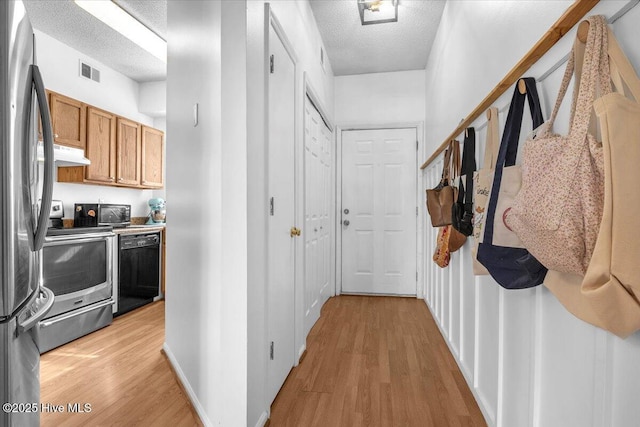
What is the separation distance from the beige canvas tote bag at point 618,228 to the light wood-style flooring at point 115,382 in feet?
5.62

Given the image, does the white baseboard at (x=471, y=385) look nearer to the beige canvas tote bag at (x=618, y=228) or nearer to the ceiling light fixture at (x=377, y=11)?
the beige canvas tote bag at (x=618, y=228)

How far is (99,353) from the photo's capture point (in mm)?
2428

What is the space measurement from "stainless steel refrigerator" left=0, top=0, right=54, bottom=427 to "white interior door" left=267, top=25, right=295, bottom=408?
87 centimetres

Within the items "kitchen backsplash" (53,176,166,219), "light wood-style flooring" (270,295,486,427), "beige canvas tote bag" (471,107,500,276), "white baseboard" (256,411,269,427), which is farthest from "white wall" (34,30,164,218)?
"beige canvas tote bag" (471,107,500,276)

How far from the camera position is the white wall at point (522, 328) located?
28.0 inches

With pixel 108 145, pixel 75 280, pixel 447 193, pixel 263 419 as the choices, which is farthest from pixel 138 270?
pixel 447 193

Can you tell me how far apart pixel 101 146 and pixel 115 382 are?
8.27 ft

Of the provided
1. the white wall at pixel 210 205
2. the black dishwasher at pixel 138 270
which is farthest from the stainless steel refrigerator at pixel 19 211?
the black dishwasher at pixel 138 270

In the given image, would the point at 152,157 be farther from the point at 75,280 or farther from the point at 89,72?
the point at 75,280

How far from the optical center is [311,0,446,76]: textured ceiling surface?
8.95 ft

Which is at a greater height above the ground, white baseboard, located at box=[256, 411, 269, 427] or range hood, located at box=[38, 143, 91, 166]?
range hood, located at box=[38, 143, 91, 166]

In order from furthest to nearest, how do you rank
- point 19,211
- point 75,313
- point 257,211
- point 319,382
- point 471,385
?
point 75,313, point 319,382, point 471,385, point 257,211, point 19,211

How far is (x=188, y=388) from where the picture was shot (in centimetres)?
185

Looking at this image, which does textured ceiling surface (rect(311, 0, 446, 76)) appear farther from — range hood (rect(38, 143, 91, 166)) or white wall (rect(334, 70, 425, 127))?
range hood (rect(38, 143, 91, 166))
